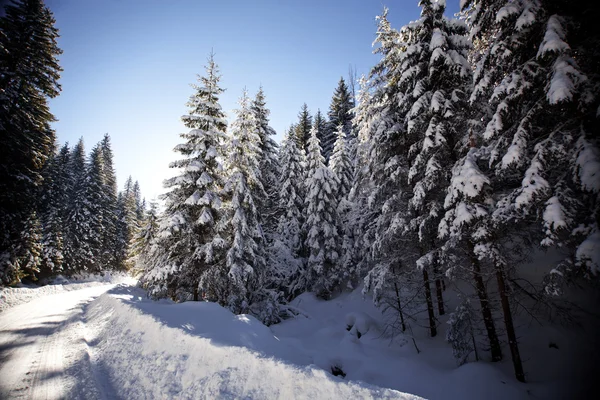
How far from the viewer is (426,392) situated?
739 cm

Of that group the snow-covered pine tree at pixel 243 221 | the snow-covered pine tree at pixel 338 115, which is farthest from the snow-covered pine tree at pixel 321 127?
the snow-covered pine tree at pixel 243 221

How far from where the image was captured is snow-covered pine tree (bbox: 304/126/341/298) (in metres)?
19.7

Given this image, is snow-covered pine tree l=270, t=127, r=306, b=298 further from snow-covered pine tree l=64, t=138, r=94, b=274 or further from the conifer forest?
snow-covered pine tree l=64, t=138, r=94, b=274

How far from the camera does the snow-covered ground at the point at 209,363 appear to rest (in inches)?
204

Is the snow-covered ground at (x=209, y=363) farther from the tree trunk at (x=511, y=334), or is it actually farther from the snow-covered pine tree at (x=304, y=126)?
the snow-covered pine tree at (x=304, y=126)

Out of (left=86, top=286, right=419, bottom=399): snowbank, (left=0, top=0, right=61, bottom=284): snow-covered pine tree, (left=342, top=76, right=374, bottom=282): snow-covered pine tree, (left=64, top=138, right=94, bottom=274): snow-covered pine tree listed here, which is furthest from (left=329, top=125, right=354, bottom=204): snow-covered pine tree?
(left=64, top=138, right=94, bottom=274): snow-covered pine tree

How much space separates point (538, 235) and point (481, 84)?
16.6 ft

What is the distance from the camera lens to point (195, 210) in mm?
13352

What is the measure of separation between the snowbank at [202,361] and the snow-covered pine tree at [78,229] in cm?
2687

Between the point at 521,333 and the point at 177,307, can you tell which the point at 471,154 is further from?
the point at 177,307

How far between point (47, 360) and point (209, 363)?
5125 mm

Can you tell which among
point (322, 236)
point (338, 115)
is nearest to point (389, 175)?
point (322, 236)

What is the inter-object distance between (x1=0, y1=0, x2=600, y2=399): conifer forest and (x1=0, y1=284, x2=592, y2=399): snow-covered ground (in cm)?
6

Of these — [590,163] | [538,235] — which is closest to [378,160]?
[538,235]
